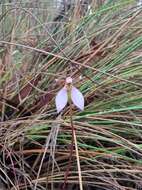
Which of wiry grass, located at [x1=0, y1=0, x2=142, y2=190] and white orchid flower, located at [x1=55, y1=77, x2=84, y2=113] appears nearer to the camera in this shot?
white orchid flower, located at [x1=55, y1=77, x2=84, y2=113]

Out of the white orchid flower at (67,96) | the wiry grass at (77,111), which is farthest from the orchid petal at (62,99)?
the wiry grass at (77,111)

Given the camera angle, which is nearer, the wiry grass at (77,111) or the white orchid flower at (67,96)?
the white orchid flower at (67,96)

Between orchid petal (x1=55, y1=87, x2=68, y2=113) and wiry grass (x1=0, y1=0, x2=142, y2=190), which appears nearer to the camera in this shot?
orchid petal (x1=55, y1=87, x2=68, y2=113)

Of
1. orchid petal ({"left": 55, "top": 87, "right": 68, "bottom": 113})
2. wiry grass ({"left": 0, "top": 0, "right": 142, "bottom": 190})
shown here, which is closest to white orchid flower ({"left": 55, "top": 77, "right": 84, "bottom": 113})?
orchid petal ({"left": 55, "top": 87, "right": 68, "bottom": 113})

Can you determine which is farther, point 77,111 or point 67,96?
point 77,111

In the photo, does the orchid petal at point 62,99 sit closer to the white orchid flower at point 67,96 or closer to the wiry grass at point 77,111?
the white orchid flower at point 67,96

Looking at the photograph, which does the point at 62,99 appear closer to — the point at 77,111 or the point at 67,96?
the point at 67,96

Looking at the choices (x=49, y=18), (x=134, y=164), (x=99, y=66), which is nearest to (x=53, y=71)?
(x=99, y=66)

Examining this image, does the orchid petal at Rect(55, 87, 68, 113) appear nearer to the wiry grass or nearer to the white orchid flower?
the white orchid flower

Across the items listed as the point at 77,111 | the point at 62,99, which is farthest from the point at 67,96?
the point at 77,111
